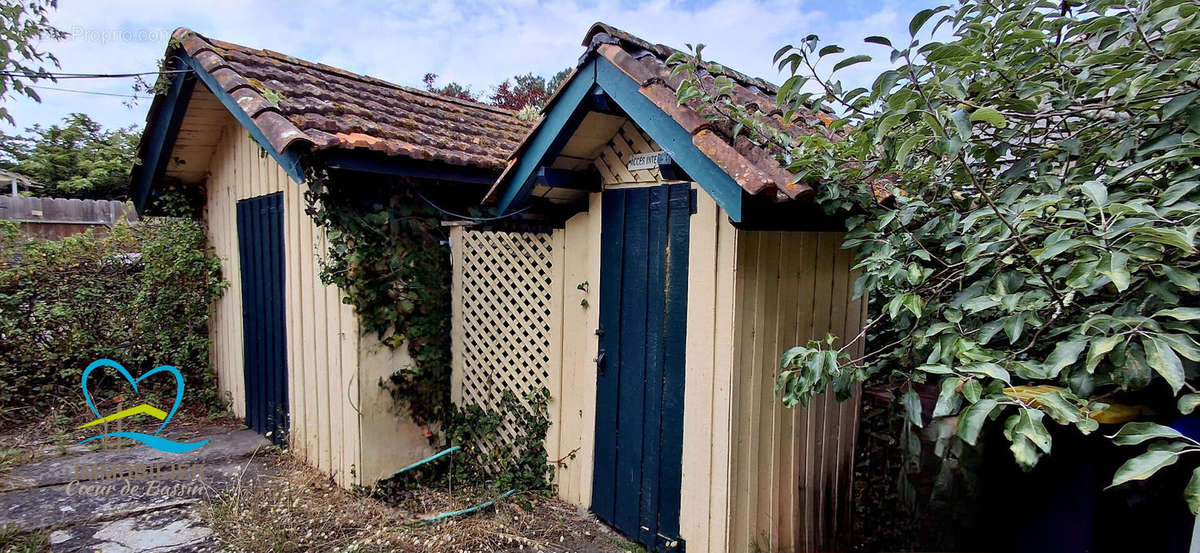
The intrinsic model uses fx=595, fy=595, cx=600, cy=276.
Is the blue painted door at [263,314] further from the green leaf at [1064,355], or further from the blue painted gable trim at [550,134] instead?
the green leaf at [1064,355]

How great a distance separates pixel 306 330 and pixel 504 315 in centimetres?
168

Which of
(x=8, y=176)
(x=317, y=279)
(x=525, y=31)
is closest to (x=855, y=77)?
(x=317, y=279)

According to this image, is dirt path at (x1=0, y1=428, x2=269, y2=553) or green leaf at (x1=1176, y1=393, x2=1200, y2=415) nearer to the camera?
green leaf at (x1=1176, y1=393, x2=1200, y2=415)

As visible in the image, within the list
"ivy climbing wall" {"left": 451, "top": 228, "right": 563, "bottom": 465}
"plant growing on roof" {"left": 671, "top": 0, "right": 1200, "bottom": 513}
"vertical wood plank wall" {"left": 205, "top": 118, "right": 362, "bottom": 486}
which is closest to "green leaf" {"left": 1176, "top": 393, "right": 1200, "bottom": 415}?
"plant growing on roof" {"left": 671, "top": 0, "right": 1200, "bottom": 513}

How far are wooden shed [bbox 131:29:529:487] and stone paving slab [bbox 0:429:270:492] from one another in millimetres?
278

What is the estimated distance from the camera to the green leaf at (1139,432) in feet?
4.65

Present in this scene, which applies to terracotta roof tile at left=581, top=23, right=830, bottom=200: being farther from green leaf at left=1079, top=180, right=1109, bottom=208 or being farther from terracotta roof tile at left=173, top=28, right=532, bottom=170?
terracotta roof tile at left=173, top=28, right=532, bottom=170

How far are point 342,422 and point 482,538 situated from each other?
1468 mm

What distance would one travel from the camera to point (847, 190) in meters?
2.56

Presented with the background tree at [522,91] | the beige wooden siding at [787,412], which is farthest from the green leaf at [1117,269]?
the background tree at [522,91]

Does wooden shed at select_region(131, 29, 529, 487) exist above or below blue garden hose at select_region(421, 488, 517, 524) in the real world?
above

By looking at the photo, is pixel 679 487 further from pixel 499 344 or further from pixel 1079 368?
pixel 1079 368

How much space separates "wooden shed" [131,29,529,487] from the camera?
4051 mm

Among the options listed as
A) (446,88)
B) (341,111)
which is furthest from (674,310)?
(446,88)
